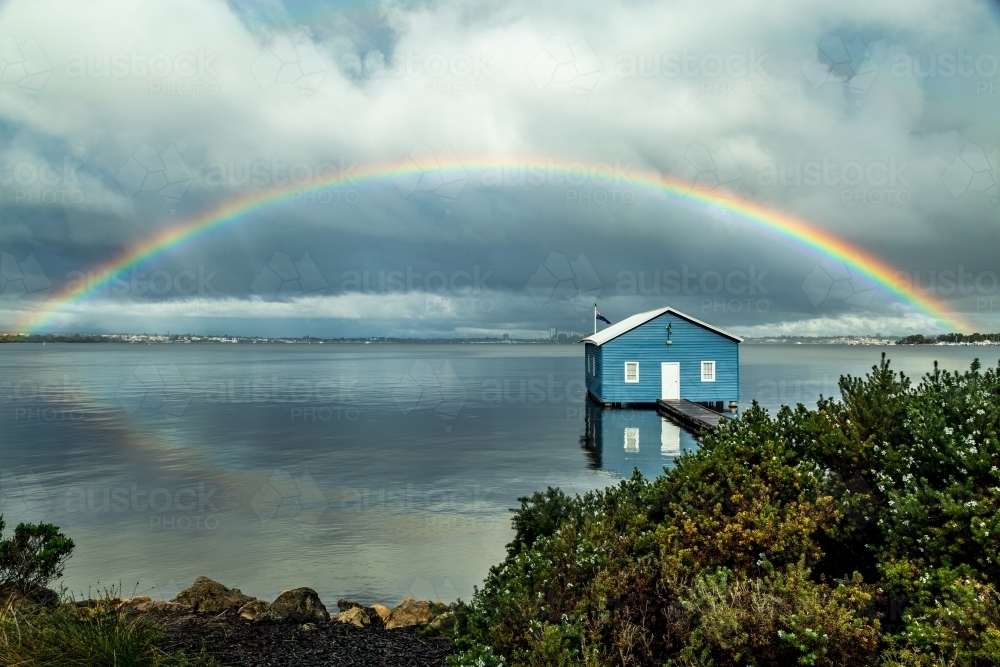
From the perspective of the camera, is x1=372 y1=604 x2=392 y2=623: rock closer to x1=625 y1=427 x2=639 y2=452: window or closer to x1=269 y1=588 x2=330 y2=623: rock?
x1=269 y1=588 x2=330 y2=623: rock

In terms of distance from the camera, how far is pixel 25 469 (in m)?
27.8

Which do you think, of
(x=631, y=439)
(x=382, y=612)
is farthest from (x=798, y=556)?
(x=631, y=439)

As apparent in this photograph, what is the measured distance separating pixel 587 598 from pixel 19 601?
686cm

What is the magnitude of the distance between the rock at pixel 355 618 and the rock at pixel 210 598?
1608 mm

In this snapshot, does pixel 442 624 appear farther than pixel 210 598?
No

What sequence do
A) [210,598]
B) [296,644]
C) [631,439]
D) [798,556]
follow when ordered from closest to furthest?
[798,556] → [296,644] → [210,598] → [631,439]

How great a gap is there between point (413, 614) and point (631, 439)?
25.2 metres

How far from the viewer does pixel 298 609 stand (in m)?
9.50

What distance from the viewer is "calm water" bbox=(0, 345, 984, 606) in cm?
1475

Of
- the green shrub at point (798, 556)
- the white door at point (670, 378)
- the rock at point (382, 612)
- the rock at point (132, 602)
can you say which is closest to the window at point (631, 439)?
the white door at point (670, 378)

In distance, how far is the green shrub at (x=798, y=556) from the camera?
17.4 ft

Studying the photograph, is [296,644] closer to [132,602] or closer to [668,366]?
[132,602]

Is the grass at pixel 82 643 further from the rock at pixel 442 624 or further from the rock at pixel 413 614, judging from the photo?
the rock at pixel 413 614

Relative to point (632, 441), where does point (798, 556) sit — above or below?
above
